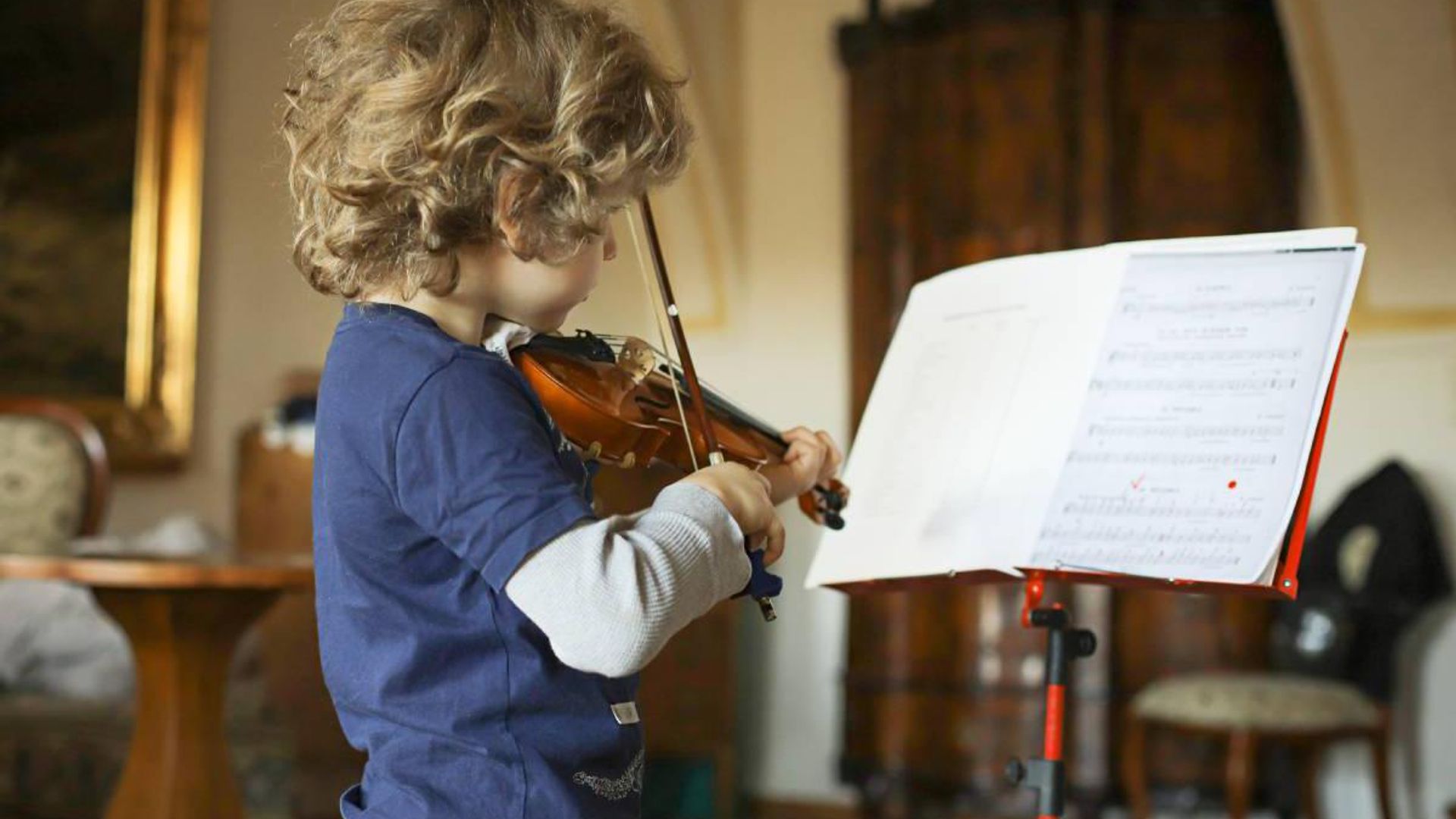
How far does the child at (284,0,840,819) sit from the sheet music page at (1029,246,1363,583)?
0.38 metres

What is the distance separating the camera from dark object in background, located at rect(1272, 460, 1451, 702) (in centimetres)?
380

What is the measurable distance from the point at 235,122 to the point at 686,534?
159 inches

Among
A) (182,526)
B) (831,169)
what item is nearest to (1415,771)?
(831,169)

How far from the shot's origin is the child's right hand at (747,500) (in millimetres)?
1105

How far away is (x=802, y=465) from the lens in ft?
4.83

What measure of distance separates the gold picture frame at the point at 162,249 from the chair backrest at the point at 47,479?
0.69 meters

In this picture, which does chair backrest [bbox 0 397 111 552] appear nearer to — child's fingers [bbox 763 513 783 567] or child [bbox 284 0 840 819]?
child [bbox 284 0 840 819]

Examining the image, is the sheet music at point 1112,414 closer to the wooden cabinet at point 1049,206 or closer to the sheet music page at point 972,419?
the sheet music page at point 972,419

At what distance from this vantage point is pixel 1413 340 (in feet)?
13.6

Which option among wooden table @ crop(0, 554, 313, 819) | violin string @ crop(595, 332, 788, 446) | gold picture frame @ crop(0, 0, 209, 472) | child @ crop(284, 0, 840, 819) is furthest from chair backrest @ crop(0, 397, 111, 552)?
child @ crop(284, 0, 840, 819)

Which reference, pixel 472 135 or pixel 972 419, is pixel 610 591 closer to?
pixel 472 135

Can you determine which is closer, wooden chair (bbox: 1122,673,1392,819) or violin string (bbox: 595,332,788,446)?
violin string (bbox: 595,332,788,446)

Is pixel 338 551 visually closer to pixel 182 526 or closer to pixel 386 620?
pixel 386 620

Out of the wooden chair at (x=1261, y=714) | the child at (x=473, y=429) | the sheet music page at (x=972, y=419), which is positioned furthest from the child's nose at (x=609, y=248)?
the wooden chair at (x=1261, y=714)
